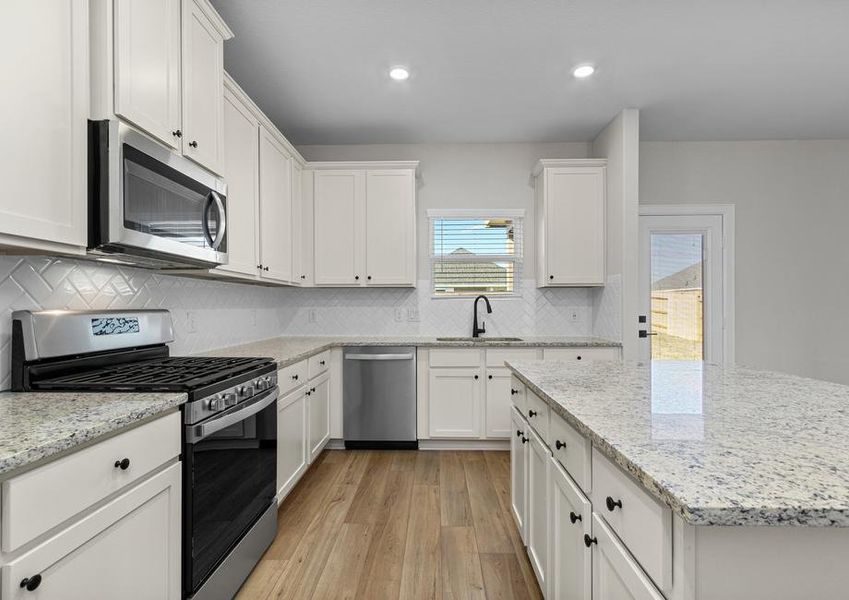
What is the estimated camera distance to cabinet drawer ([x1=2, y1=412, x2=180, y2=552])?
850mm

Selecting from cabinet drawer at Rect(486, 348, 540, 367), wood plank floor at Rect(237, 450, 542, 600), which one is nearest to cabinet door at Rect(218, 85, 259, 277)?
wood plank floor at Rect(237, 450, 542, 600)

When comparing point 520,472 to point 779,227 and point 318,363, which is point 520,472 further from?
point 779,227

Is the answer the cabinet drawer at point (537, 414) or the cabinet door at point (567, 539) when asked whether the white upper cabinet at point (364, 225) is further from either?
the cabinet door at point (567, 539)

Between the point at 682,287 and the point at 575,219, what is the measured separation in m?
1.32

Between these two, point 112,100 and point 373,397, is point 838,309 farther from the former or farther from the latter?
point 112,100

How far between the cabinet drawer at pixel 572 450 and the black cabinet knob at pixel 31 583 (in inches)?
49.0

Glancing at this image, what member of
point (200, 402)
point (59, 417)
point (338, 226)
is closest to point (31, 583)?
point (59, 417)

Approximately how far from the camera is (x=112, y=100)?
140 centimetres

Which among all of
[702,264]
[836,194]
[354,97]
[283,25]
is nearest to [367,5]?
[283,25]

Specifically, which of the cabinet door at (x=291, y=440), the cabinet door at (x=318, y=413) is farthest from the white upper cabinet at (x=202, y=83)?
the cabinet door at (x=318, y=413)

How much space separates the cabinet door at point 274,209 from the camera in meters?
2.87

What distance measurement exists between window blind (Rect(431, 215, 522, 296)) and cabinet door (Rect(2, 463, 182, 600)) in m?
3.03

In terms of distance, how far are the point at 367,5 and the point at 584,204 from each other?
2.36 metres

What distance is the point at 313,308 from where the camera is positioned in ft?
13.6
